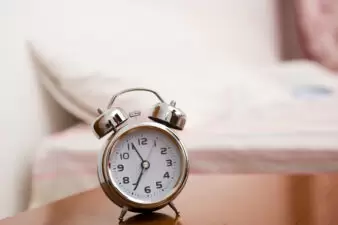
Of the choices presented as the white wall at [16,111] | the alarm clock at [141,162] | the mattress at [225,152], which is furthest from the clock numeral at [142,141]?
the white wall at [16,111]

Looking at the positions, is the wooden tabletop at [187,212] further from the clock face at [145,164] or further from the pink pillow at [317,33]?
the pink pillow at [317,33]

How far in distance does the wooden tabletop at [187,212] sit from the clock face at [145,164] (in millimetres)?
34

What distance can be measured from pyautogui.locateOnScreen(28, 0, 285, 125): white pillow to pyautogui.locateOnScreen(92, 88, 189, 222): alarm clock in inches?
19.8

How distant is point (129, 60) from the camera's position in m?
1.40

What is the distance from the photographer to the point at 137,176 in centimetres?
73

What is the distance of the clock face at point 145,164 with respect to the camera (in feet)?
2.37

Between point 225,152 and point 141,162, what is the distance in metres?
0.43

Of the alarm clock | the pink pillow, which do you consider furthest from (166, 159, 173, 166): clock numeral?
the pink pillow

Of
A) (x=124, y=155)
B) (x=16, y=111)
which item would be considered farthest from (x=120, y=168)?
(x=16, y=111)

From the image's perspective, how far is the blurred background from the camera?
109 centimetres

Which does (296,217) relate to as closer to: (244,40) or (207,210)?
(207,210)

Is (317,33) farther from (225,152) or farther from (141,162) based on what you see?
(141,162)

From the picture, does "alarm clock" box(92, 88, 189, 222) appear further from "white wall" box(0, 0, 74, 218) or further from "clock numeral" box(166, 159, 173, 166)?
"white wall" box(0, 0, 74, 218)

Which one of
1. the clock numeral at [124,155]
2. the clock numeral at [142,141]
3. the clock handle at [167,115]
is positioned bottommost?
the clock numeral at [124,155]
